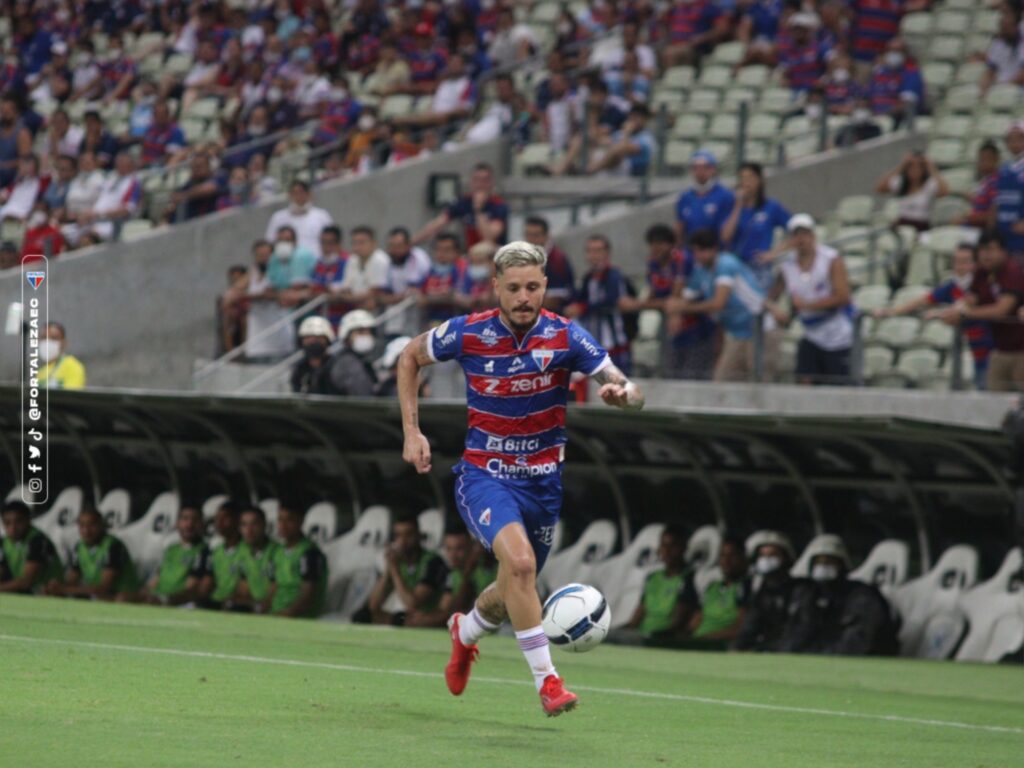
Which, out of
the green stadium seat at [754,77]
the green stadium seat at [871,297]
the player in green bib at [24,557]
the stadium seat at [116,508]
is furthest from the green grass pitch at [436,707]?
the green stadium seat at [754,77]

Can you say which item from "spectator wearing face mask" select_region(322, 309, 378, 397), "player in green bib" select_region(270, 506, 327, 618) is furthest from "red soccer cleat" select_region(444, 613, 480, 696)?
"player in green bib" select_region(270, 506, 327, 618)

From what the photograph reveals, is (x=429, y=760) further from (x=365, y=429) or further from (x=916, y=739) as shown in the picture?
(x=365, y=429)

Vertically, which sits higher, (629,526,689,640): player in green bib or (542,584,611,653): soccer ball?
(542,584,611,653): soccer ball

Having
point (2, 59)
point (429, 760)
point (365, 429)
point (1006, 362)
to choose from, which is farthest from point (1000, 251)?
point (2, 59)

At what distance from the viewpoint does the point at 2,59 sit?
3341 cm

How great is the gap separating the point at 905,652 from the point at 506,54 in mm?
13244

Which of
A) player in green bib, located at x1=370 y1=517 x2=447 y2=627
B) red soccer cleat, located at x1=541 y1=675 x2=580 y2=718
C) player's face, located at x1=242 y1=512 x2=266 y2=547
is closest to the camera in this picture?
red soccer cleat, located at x1=541 y1=675 x2=580 y2=718

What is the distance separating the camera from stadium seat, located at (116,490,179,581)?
761 inches

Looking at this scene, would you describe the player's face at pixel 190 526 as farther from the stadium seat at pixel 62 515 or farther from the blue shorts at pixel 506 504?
the blue shorts at pixel 506 504

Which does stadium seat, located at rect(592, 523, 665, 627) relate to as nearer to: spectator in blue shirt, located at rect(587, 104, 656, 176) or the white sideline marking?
the white sideline marking

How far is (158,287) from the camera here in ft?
76.8

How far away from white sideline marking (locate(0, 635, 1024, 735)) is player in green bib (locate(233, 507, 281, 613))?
18.2 ft

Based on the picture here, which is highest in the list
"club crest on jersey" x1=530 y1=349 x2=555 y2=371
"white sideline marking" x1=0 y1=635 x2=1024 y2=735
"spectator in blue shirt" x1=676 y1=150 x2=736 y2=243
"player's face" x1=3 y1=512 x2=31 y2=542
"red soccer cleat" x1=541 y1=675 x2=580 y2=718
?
"club crest on jersey" x1=530 y1=349 x2=555 y2=371

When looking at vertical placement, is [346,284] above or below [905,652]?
above
